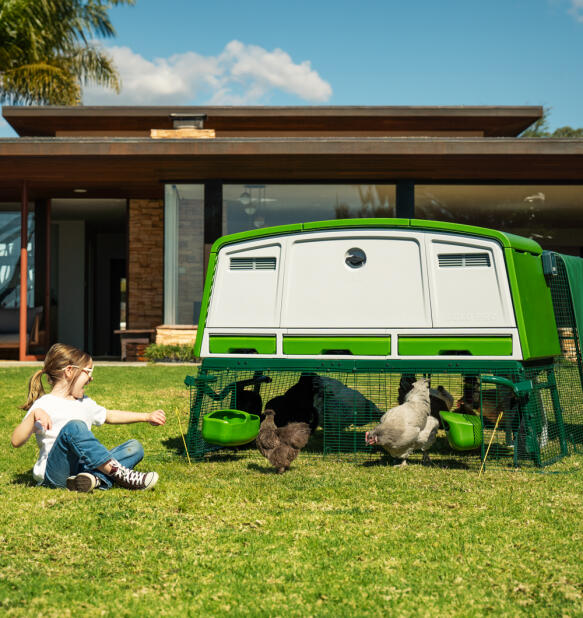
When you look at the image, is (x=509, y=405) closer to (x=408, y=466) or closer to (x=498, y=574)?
(x=408, y=466)

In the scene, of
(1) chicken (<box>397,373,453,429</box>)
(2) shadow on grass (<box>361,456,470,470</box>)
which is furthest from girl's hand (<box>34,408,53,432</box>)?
(1) chicken (<box>397,373,453,429</box>)

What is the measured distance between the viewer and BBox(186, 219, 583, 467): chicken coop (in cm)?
535

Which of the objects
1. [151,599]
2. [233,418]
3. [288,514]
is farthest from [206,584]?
[233,418]

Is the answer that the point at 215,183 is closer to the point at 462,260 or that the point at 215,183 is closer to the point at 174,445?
the point at 174,445

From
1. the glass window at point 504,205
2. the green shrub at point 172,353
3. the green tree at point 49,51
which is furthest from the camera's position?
the green tree at point 49,51

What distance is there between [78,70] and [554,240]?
67.0 feet

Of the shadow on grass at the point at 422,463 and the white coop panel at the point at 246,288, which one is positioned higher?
the white coop panel at the point at 246,288

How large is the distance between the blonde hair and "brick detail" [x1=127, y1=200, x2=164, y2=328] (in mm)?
12538

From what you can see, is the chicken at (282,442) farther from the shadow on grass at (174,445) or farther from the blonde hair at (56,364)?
the blonde hair at (56,364)

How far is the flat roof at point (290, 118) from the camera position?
17859 millimetres

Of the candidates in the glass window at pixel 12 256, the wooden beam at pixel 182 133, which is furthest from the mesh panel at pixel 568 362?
the glass window at pixel 12 256

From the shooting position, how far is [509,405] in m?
5.60

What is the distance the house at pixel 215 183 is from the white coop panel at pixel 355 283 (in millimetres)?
7869

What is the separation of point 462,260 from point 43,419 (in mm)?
3201
